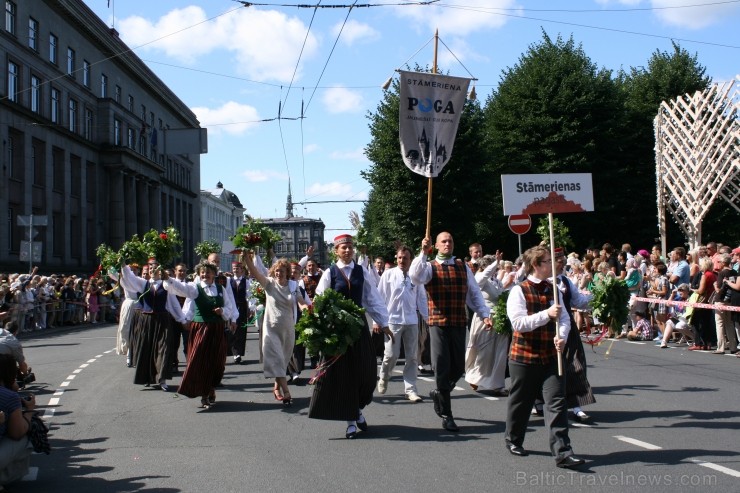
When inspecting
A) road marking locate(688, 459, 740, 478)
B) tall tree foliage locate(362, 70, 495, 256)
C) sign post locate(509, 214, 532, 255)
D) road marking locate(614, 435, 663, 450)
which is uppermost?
tall tree foliage locate(362, 70, 495, 256)

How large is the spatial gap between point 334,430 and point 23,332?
66.1 feet

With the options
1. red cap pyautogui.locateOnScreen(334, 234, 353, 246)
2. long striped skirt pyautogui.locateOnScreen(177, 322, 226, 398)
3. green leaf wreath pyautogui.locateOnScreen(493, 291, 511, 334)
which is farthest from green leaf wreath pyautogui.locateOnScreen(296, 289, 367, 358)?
long striped skirt pyautogui.locateOnScreen(177, 322, 226, 398)

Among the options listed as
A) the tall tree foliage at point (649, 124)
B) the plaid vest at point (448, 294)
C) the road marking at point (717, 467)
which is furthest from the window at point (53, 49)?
the road marking at point (717, 467)

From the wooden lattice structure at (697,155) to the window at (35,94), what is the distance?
2986 cm

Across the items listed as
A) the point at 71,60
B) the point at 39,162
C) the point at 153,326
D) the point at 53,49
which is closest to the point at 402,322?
the point at 153,326

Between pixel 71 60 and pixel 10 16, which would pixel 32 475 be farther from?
pixel 71 60

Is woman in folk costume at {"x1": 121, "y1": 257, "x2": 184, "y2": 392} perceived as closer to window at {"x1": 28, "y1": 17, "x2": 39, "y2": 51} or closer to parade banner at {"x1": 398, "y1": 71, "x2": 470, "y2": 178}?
parade banner at {"x1": 398, "y1": 71, "x2": 470, "y2": 178}

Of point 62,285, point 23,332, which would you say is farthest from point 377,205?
point 23,332

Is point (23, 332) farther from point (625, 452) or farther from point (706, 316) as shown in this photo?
point (625, 452)

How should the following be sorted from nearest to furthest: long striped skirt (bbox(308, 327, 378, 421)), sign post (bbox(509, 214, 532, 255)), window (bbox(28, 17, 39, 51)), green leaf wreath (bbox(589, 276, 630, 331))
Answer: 1. long striped skirt (bbox(308, 327, 378, 421))
2. green leaf wreath (bbox(589, 276, 630, 331))
3. sign post (bbox(509, 214, 532, 255))
4. window (bbox(28, 17, 39, 51))

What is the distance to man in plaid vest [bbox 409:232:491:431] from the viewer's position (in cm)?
861

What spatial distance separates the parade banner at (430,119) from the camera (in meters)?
12.1

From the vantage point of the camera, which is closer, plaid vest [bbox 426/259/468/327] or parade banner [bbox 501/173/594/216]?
parade banner [bbox 501/173/594/216]

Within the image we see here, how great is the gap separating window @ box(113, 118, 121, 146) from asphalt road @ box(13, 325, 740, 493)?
44451 millimetres
